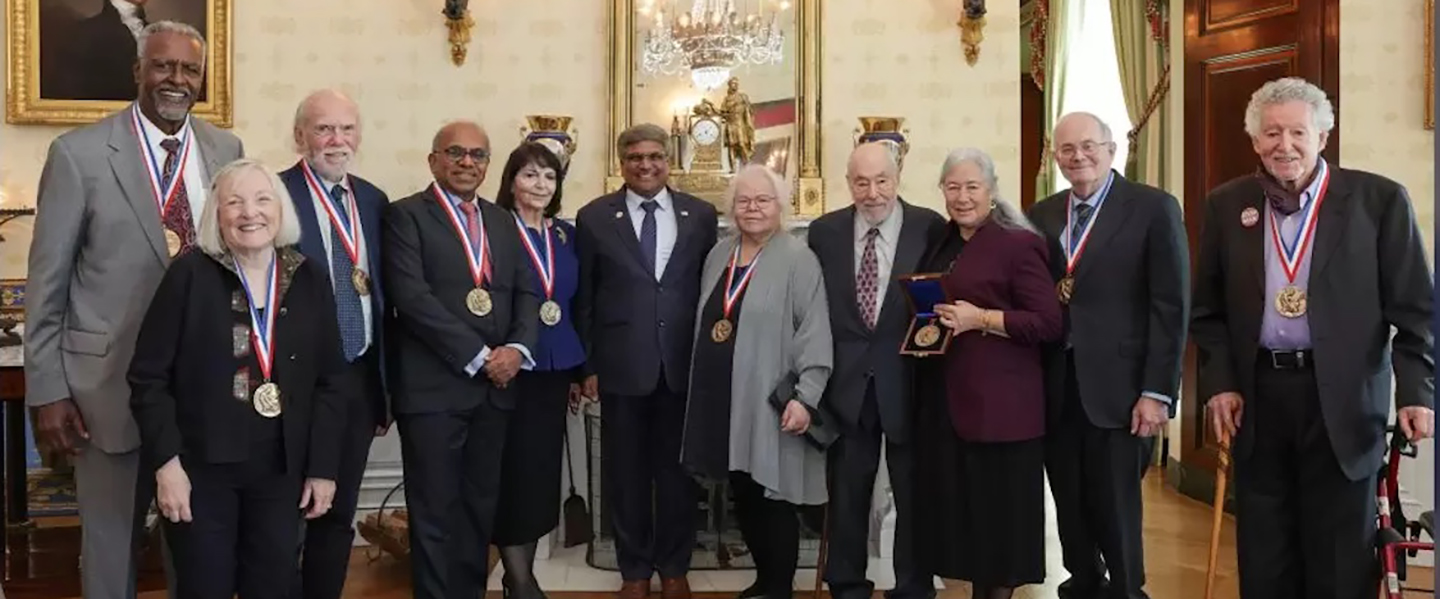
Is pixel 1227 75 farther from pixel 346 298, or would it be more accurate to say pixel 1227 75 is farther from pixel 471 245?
pixel 346 298

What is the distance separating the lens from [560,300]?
13.5 ft

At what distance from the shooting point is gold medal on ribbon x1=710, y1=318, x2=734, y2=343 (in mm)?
4008

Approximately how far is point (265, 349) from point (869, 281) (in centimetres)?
182

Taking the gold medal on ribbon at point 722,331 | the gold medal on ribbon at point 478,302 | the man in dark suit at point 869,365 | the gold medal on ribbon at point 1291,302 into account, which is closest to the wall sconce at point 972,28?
the man in dark suit at point 869,365

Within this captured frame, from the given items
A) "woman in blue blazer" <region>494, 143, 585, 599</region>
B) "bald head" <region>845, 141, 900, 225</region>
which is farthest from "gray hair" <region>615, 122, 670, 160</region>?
"bald head" <region>845, 141, 900, 225</region>

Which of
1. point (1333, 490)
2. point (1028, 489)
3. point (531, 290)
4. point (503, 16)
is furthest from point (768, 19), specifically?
point (1333, 490)

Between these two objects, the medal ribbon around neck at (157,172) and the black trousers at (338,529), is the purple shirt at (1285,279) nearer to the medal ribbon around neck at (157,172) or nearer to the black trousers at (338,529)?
the black trousers at (338,529)

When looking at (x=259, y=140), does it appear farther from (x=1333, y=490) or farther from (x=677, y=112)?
(x=1333, y=490)

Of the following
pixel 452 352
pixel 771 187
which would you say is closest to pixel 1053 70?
pixel 771 187

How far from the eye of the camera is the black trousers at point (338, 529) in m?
3.39

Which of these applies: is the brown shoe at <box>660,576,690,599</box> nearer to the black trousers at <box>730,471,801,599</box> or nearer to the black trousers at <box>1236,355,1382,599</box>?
the black trousers at <box>730,471,801,599</box>

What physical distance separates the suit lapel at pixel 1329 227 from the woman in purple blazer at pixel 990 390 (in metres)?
0.68

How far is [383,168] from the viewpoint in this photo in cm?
560

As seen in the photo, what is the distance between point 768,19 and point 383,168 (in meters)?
1.83
